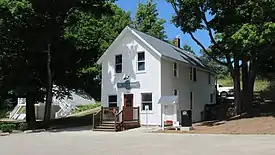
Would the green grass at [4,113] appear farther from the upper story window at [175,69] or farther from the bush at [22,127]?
the upper story window at [175,69]

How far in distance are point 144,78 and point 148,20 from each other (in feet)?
103

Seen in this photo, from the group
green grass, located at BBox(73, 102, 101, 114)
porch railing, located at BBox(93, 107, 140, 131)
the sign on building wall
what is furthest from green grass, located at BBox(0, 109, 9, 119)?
porch railing, located at BBox(93, 107, 140, 131)

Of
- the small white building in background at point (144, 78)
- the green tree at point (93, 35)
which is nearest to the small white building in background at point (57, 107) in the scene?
the green tree at point (93, 35)

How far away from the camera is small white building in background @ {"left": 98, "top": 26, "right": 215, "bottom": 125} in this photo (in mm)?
27422

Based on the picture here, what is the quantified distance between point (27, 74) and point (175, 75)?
12.2 meters

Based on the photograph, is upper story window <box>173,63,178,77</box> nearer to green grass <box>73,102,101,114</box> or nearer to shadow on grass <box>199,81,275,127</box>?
shadow on grass <box>199,81,275,127</box>

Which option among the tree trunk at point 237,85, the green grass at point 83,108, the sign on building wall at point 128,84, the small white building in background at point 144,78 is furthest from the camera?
the green grass at point 83,108

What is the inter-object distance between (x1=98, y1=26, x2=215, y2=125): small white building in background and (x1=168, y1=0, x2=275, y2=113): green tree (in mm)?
3239

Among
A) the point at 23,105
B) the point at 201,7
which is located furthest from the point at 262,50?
the point at 23,105

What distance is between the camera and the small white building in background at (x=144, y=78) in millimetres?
27422

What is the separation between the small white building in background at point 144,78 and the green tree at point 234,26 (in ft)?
10.6

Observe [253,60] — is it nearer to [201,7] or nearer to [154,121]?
[201,7]

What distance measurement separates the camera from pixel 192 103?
33312 millimetres

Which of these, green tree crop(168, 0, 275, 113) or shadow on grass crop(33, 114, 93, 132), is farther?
shadow on grass crop(33, 114, 93, 132)
